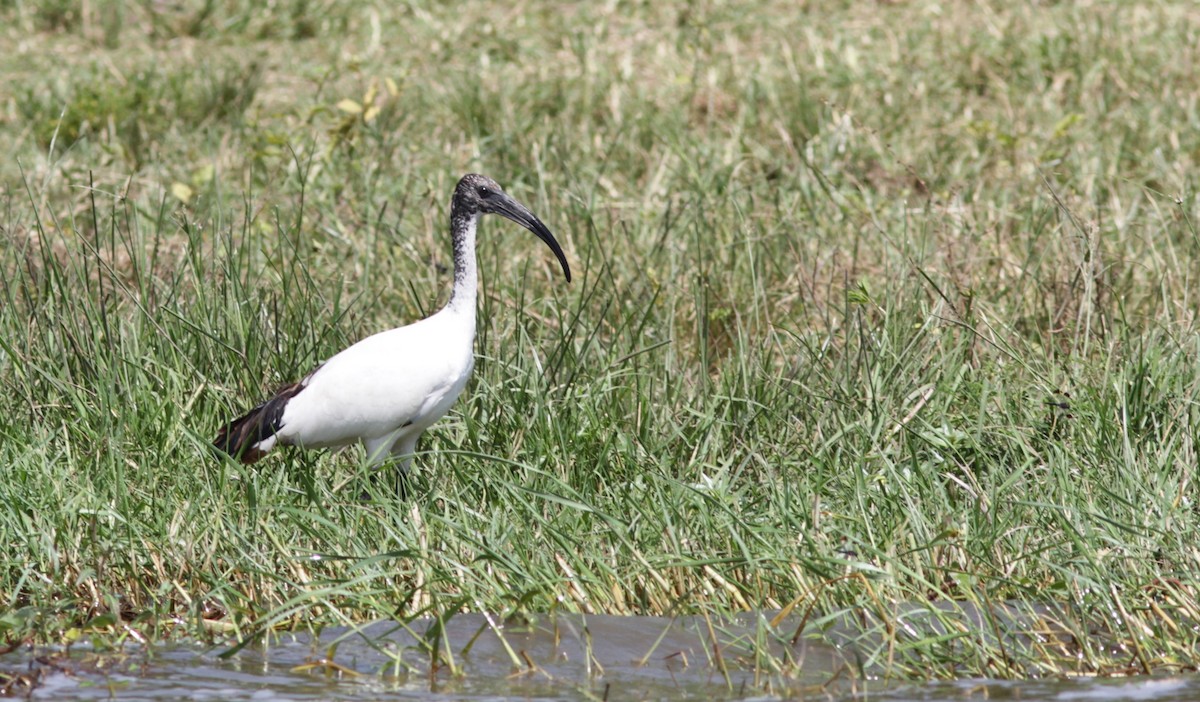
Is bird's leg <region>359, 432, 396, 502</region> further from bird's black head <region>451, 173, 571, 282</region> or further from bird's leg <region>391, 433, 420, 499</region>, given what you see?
bird's black head <region>451, 173, 571, 282</region>

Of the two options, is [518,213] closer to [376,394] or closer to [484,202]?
[484,202]

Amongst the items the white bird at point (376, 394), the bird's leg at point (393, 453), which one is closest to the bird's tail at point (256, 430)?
the white bird at point (376, 394)

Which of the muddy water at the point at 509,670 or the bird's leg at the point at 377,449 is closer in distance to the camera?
the muddy water at the point at 509,670

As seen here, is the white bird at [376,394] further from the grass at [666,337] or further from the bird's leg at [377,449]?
the grass at [666,337]

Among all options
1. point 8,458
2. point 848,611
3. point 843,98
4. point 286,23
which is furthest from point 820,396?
point 286,23

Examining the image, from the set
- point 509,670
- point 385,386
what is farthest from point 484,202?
point 509,670

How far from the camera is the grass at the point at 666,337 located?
12.3 feet

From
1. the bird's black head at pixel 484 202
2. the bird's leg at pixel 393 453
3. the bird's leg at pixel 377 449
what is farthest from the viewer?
the bird's black head at pixel 484 202

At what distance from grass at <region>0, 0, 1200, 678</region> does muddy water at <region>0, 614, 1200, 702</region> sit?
7 cm

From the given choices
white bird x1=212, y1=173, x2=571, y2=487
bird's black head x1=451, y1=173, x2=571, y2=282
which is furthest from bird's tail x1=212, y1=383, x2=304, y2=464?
bird's black head x1=451, y1=173, x2=571, y2=282

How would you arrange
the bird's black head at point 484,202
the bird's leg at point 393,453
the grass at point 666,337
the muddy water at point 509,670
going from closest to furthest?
the muddy water at point 509,670, the grass at point 666,337, the bird's leg at point 393,453, the bird's black head at point 484,202

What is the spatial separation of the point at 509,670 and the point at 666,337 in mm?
2049

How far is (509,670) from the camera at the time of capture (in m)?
3.60

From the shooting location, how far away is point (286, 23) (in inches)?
368
